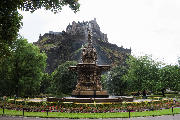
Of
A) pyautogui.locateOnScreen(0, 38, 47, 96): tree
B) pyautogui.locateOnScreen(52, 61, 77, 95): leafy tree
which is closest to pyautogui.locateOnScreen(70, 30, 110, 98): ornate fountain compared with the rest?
pyautogui.locateOnScreen(0, 38, 47, 96): tree

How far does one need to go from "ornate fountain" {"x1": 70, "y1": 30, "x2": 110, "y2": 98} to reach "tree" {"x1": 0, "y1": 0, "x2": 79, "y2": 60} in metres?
14.5

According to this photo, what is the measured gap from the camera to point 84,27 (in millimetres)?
140375

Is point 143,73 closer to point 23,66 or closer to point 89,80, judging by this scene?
point 89,80

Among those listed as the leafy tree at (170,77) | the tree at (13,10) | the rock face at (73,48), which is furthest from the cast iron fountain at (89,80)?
the rock face at (73,48)

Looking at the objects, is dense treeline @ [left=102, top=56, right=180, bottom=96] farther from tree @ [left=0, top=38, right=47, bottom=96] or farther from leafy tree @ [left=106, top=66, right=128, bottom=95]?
tree @ [left=0, top=38, right=47, bottom=96]

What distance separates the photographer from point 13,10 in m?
11.1

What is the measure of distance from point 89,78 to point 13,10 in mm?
16703

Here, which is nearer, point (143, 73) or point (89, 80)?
point (89, 80)

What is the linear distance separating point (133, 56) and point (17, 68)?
101 ft

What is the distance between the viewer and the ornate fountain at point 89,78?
25016 millimetres

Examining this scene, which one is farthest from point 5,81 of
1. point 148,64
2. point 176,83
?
point 176,83

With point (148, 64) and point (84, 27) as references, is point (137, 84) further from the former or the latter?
point (84, 27)

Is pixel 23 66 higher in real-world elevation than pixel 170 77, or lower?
higher

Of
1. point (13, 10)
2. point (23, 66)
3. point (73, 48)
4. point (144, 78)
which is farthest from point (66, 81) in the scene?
point (73, 48)
